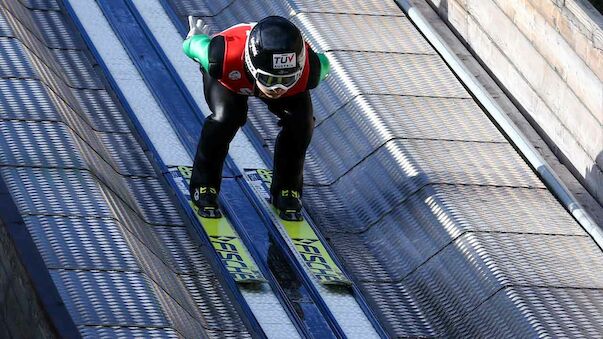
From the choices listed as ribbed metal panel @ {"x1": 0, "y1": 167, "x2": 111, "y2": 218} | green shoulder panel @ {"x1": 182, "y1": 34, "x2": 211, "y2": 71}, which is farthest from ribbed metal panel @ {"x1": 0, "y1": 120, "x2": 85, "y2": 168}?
green shoulder panel @ {"x1": 182, "y1": 34, "x2": 211, "y2": 71}

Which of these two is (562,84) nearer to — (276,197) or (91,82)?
(276,197)

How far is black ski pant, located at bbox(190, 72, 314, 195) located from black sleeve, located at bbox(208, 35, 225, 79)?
15cm

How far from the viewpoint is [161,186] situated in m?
9.90

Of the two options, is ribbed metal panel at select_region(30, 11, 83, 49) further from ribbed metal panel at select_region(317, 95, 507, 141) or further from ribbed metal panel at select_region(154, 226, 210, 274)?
ribbed metal panel at select_region(154, 226, 210, 274)

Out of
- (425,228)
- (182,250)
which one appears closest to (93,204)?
(182,250)

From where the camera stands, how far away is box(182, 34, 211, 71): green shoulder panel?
9023 mm

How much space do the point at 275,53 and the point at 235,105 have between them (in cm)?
60

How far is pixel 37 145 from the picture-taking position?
368 inches

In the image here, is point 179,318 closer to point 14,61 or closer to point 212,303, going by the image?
point 212,303

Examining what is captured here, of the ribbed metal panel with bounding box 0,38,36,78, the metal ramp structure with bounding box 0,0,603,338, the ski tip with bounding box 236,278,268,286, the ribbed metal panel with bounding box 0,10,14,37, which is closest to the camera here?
the metal ramp structure with bounding box 0,0,603,338

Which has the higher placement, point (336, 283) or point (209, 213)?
point (336, 283)

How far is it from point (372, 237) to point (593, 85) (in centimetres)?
174

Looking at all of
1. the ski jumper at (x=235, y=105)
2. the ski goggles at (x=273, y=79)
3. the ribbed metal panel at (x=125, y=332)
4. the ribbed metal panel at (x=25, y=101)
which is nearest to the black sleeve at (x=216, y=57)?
the ski jumper at (x=235, y=105)

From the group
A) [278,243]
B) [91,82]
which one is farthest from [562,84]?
[91,82]
